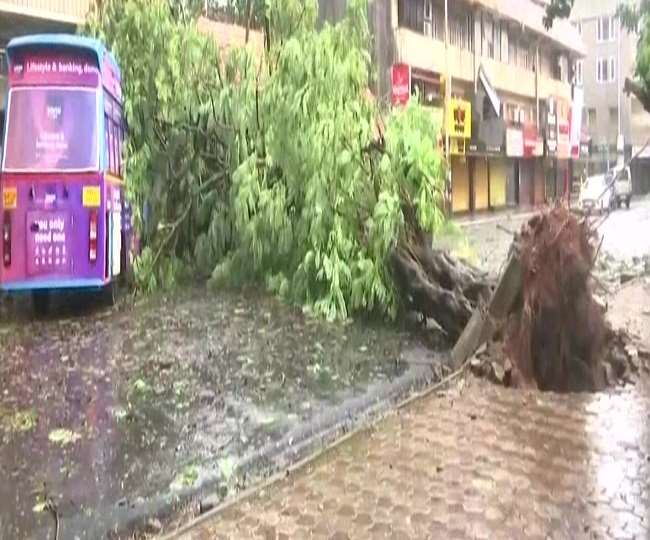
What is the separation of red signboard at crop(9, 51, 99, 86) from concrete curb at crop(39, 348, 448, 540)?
16.2 feet

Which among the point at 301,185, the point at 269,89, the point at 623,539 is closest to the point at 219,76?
the point at 269,89

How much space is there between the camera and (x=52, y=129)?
914cm

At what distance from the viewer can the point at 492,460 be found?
4.78 meters

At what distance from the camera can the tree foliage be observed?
27.7 ft

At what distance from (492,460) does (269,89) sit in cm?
597

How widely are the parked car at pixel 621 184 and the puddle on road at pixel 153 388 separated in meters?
2.30

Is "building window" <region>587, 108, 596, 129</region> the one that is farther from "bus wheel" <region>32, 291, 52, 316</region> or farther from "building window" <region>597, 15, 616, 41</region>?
"bus wheel" <region>32, 291, 52, 316</region>

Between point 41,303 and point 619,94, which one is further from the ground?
point 619,94

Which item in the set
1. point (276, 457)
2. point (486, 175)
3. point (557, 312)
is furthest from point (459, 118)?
point (276, 457)

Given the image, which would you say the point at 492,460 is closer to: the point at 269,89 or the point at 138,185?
the point at 269,89

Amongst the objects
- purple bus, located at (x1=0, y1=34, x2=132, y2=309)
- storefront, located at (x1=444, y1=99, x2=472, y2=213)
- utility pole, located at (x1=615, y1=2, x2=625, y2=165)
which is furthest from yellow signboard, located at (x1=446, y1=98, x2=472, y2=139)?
Result: purple bus, located at (x1=0, y1=34, x2=132, y2=309)

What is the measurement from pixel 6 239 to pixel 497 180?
523cm

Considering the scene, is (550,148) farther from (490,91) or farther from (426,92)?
(426,92)

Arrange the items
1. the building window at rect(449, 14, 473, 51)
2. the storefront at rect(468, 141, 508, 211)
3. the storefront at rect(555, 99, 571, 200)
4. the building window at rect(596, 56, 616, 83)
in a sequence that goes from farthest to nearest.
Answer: the building window at rect(449, 14, 473, 51), the storefront at rect(468, 141, 508, 211), the building window at rect(596, 56, 616, 83), the storefront at rect(555, 99, 571, 200)
